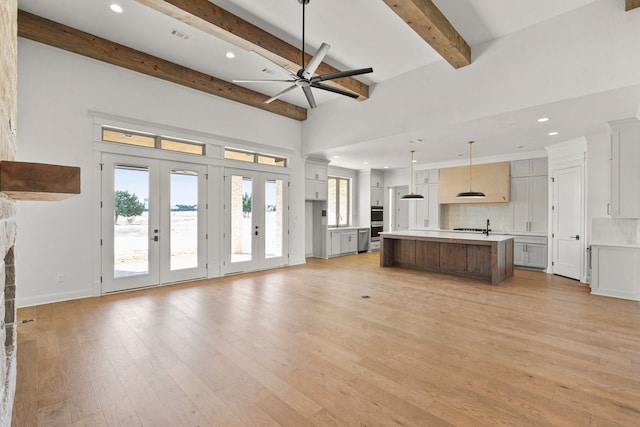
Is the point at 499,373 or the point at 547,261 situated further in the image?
the point at 547,261

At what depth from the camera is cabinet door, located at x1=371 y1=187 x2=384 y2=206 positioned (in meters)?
10.7

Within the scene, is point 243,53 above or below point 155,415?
above

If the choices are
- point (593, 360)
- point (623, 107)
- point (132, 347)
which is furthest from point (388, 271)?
point (132, 347)

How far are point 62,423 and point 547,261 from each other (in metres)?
8.69

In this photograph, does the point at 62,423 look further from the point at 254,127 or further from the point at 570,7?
the point at 570,7

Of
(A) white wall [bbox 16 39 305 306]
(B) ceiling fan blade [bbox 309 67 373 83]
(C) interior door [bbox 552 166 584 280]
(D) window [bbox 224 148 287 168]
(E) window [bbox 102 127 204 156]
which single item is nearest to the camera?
(B) ceiling fan blade [bbox 309 67 373 83]

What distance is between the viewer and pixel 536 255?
7352 millimetres

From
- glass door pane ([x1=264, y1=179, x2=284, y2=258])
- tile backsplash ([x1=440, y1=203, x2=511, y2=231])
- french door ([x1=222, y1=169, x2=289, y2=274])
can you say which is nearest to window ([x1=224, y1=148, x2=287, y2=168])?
french door ([x1=222, y1=169, x2=289, y2=274])

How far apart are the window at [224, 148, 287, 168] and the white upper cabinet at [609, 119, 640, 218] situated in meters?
6.36

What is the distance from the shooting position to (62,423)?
6.41 ft

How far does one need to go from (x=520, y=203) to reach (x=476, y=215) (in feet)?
4.00

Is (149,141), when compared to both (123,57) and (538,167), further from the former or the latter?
(538,167)

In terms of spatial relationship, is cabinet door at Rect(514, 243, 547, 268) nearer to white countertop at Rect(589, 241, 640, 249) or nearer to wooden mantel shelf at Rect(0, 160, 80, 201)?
white countertop at Rect(589, 241, 640, 249)

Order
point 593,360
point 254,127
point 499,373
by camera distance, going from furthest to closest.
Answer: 1. point 254,127
2. point 593,360
3. point 499,373
